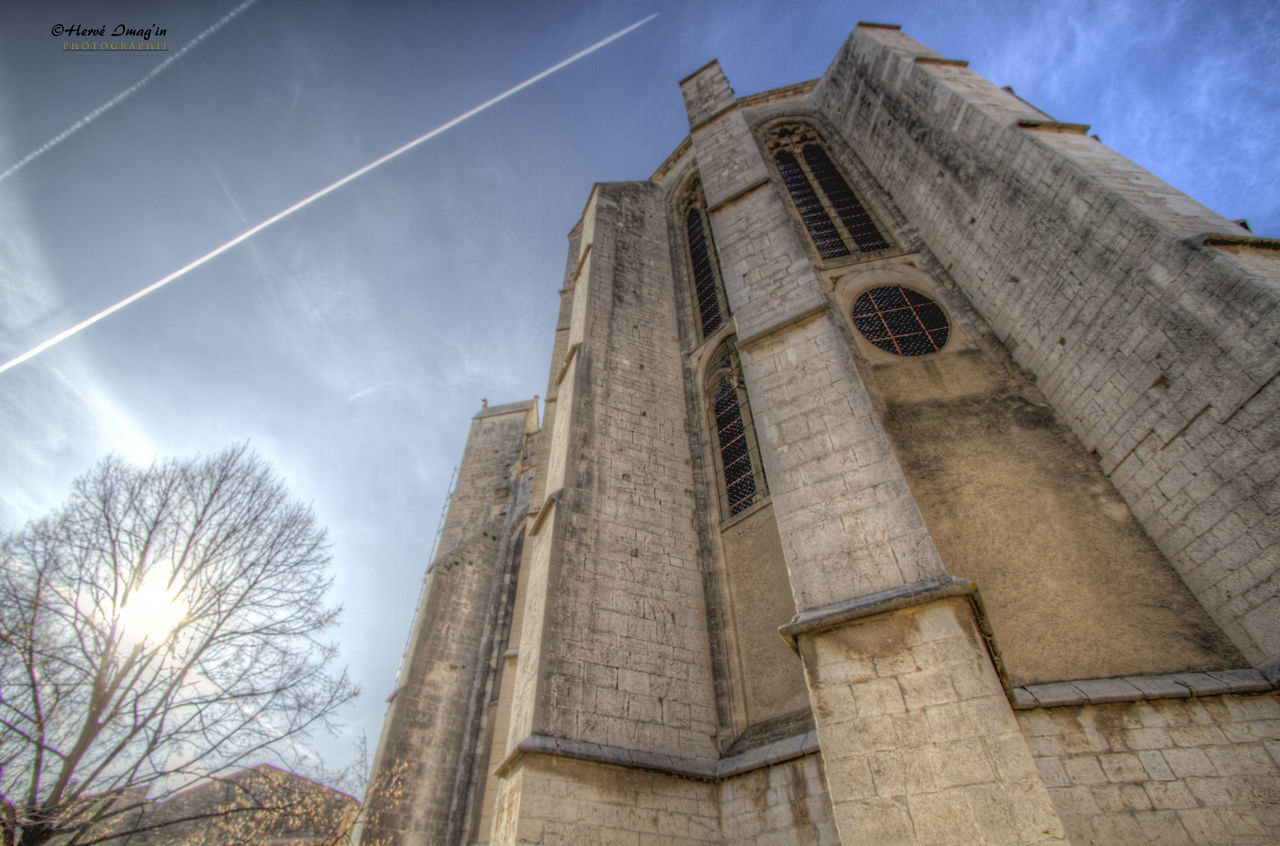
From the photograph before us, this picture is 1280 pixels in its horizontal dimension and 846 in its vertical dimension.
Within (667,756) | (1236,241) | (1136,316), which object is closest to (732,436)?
(667,756)

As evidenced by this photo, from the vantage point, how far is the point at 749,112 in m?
11.7

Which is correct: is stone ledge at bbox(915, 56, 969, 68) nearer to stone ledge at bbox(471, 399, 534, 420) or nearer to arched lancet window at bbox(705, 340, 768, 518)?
arched lancet window at bbox(705, 340, 768, 518)

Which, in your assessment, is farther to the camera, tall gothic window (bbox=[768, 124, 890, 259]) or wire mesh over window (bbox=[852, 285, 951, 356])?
tall gothic window (bbox=[768, 124, 890, 259])

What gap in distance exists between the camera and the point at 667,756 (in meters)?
4.24

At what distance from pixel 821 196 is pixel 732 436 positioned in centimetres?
492

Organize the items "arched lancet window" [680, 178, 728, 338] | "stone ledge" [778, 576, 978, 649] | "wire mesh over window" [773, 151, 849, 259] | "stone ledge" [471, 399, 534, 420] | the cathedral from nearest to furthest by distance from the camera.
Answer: "stone ledge" [778, 576, 978, 649] → the cathedral → "wire mesh over window" [773, 151, 849, 259] → "arched lancet window" [680, 178, 728, 338] → "stone ledge" [471, 399, 534, 420]

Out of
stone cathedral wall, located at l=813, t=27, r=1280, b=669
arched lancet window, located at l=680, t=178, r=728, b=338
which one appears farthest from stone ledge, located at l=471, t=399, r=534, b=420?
stone cathedral wall, located at l=813, t=27, r=1280, b=669

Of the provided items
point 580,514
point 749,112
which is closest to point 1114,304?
point 580,514

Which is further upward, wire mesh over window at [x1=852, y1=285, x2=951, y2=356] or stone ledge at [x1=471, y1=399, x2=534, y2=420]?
stone ledge at [x1=471, y1=399, x2=534, y2=420]

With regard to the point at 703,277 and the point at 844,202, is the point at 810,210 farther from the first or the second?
the point at 703,277

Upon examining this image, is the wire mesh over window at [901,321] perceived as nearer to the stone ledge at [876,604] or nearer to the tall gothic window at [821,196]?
the tall gothic window at [821,196]

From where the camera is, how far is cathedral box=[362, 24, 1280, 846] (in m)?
2.80

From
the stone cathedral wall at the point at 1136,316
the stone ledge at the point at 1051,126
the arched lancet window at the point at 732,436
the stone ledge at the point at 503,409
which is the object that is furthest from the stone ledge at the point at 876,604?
the stone ledge at the point at 503,409

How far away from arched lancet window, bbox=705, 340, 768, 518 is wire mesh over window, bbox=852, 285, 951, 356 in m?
Result: 1.66
